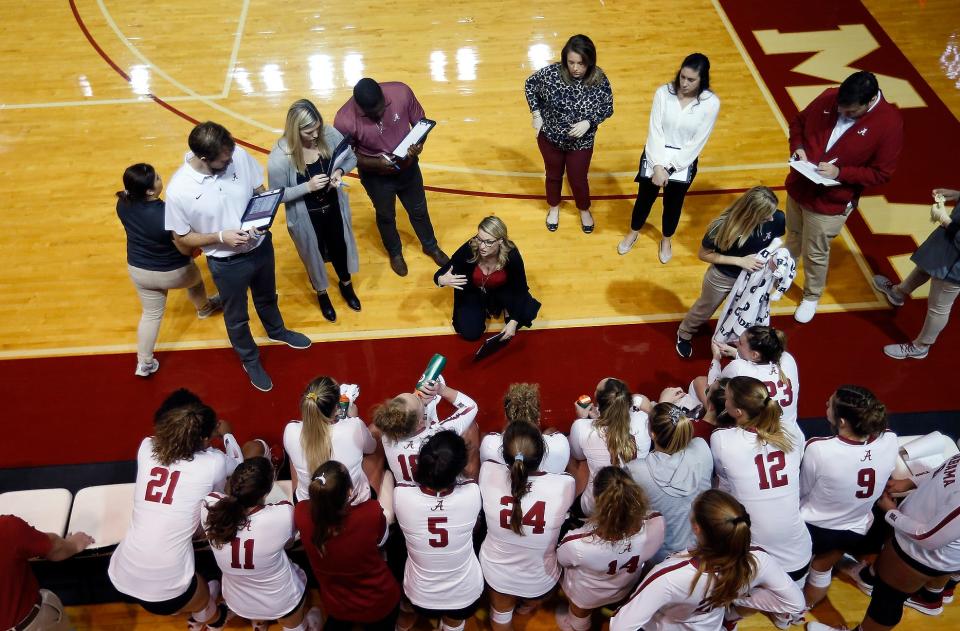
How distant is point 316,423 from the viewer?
Result: 4.11 metres

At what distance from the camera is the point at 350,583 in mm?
3857

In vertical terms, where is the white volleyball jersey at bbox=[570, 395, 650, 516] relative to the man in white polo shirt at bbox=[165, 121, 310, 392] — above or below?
below

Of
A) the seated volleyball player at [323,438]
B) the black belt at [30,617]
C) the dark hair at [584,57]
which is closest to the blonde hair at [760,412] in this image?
the seated volleyball player at [323,438]

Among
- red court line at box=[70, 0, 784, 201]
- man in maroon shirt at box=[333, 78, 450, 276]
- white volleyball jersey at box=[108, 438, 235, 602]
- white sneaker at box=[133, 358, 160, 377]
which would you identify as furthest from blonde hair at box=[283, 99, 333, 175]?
red court line at box=[70, 0, 784, 201]

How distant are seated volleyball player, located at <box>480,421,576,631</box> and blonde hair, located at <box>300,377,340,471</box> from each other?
87 centimetres

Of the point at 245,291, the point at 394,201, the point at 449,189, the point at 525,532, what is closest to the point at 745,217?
the point at 525,532

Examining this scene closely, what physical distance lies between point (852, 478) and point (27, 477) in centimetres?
526

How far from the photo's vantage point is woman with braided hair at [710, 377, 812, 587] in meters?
3.96

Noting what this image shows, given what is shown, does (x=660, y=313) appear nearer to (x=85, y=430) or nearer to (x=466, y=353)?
(x=466, y=353)

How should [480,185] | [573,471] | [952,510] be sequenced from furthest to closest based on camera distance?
[480,185], [573,471], [952,510]

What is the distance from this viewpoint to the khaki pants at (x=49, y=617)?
12.9 ft

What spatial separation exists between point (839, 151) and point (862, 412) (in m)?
2.32

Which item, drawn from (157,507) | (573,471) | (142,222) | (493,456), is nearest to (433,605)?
(493,456)

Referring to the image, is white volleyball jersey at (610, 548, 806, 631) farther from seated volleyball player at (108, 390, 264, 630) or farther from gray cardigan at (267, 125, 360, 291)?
gray cardigan at (267, 125, 360, 291)
